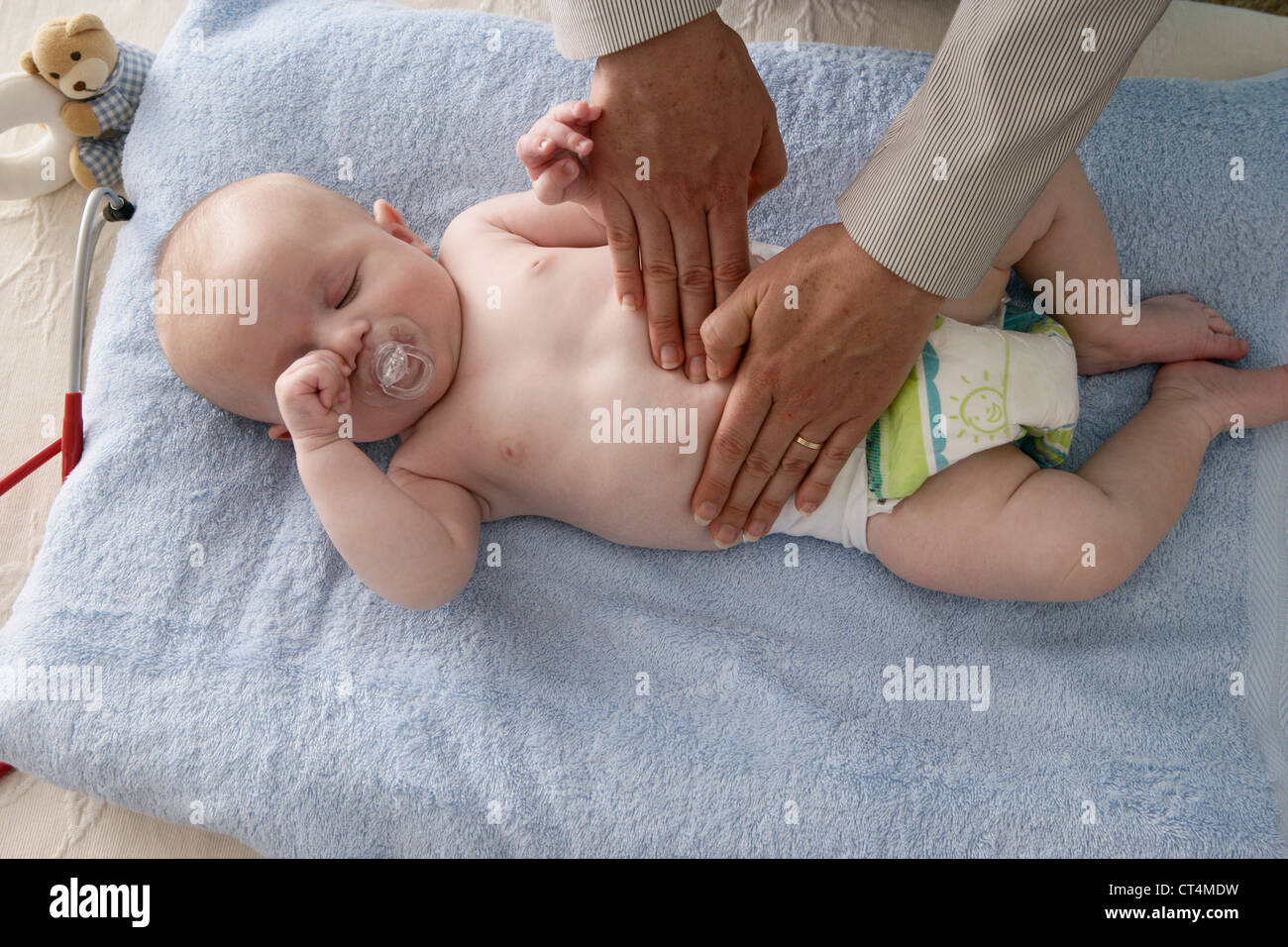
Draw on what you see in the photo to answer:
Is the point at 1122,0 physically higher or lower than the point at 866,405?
higher

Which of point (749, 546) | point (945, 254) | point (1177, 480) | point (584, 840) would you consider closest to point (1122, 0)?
point (945, 254)

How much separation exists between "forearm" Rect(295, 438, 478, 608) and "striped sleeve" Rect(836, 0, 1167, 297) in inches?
29.3

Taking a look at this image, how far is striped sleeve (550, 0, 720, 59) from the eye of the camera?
111cm

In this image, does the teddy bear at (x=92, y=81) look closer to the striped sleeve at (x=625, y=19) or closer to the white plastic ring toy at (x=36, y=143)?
the white plastic ring toy at (x=36, y=143)

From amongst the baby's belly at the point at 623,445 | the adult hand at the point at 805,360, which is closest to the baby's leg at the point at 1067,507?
the adult hand at the point at 805,360

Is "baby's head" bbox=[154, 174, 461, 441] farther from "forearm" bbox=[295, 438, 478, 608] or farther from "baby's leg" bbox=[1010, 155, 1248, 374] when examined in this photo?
"baby's leg" bbox=[1010, 155, 1248, 374]

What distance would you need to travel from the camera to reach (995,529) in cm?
136

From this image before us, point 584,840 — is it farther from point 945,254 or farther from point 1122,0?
point 1122,0

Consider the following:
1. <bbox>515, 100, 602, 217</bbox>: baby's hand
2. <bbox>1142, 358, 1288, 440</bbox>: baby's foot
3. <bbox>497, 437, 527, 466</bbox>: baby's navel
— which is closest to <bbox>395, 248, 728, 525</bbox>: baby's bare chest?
<bbox>497, 437, 527, 466</bbox>: baby's navel

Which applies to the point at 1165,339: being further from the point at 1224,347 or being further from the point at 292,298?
the point at 292,298

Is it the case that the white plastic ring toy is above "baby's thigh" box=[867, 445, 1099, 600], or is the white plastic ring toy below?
above

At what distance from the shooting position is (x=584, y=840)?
1369 millimetres

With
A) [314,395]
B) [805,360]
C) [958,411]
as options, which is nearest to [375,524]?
[314,395]
